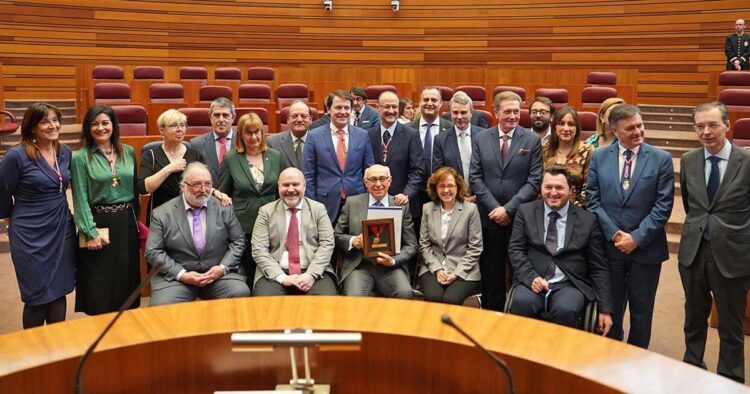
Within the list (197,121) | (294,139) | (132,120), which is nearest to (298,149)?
(294,139)

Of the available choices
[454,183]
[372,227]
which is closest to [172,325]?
[372,227]

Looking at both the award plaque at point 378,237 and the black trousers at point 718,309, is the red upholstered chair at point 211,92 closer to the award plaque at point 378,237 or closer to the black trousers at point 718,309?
the award plaque at point 378,237

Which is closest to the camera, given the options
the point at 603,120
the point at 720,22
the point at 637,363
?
the point at 637,363

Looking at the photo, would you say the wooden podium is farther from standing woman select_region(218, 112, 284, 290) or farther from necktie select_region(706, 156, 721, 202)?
standing woman select_region(218, 112, 284, 290)

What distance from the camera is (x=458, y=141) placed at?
3.97 m

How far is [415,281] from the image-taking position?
3766 mm

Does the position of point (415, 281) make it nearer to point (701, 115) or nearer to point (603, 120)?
point (603, 120)

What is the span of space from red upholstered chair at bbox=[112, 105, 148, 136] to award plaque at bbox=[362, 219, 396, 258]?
2.90 m

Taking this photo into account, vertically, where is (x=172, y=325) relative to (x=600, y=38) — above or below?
below

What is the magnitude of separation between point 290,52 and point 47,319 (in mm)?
7262

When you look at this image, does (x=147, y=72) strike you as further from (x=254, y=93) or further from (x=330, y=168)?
(x=330, y=168)

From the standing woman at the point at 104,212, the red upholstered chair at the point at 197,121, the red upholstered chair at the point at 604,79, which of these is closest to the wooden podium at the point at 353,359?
the standing woman at the point at 104,212

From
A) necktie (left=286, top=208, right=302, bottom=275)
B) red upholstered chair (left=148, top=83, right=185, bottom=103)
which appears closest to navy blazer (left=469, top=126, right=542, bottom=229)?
necktie (left=286, top=208, right=302, bottom=275)

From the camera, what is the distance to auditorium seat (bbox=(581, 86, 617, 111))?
22.9ft
